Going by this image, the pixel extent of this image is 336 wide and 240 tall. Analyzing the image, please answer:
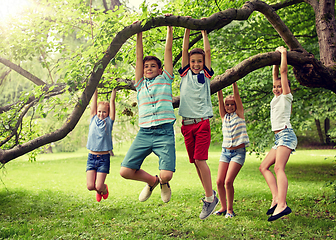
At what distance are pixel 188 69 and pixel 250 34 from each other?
6.65m

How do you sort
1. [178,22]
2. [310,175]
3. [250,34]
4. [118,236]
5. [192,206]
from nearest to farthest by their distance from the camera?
1. [178,22]
2. [118,236]
3. [192,206]
4. [250,34]
5. [310,175]

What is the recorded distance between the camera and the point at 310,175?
501 inches

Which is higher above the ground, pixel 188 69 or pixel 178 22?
pixel 178 22

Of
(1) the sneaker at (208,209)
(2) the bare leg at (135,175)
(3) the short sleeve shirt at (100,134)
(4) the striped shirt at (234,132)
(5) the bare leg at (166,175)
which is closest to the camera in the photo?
(5) the bare leg at (166,175)

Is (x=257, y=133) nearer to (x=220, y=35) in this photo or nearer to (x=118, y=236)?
(x=220, y=35)

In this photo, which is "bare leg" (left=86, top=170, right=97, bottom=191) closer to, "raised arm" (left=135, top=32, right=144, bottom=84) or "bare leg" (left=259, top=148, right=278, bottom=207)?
"raised arm" (left=135, top=32, right=144, bottom=84)

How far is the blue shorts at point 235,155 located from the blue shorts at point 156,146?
6.37ft

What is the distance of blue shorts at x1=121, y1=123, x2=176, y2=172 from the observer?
3.69m

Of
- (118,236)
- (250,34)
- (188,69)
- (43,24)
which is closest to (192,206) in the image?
(118,236)

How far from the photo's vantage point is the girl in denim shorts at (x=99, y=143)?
5.48 m

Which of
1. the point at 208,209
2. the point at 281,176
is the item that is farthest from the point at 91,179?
the point at 281,176

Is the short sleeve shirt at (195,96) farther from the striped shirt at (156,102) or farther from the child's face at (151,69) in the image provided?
the child's face at (151,69)

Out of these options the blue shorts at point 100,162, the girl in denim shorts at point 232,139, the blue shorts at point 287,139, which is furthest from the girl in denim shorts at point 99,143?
the blue shorts at point 287,139

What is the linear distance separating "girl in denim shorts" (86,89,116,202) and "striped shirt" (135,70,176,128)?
5.55 ft
